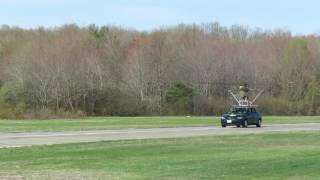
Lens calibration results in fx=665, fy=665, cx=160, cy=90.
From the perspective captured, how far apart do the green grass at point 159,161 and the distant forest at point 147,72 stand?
203 feet

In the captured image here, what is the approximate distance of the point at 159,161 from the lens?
62.2 ft

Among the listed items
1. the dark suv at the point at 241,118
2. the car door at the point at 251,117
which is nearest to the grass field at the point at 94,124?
the dark suv at the point at 241,118

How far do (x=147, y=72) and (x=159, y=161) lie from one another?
295ft

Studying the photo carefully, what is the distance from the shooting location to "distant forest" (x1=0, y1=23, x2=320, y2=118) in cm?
9856

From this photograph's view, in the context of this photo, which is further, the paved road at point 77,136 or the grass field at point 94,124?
the grass field at point 94,124

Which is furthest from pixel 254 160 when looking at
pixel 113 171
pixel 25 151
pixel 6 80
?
pixel 6 80

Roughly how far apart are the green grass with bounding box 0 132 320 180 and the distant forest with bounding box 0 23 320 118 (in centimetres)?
6193

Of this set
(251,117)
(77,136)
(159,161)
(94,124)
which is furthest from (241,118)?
(159,161)

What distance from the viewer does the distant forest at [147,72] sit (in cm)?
9856

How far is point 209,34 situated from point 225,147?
110 m

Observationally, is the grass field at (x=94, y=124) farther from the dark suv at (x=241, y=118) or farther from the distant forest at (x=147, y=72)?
the distant forest at (x=147, y=72)

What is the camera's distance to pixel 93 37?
4665 inches

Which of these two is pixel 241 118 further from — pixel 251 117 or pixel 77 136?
pixel 77 136

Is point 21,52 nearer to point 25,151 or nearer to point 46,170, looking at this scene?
point 25,151
